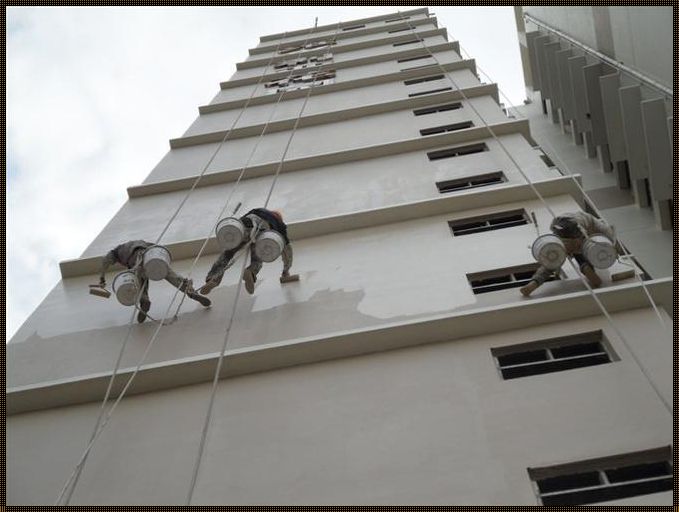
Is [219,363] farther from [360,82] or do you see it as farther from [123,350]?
[360,82]

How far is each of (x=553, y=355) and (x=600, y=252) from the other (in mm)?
1169

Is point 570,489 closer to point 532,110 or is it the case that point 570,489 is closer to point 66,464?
point 66,464

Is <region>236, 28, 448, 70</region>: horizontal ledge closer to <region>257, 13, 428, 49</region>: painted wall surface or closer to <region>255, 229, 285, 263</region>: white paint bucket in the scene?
<region>257, 13, 428, 49</region>: painted wall surface

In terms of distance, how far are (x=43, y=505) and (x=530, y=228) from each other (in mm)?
6573

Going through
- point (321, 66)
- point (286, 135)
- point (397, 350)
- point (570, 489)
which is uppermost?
point (321, 66)

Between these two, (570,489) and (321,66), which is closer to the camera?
(570,489)

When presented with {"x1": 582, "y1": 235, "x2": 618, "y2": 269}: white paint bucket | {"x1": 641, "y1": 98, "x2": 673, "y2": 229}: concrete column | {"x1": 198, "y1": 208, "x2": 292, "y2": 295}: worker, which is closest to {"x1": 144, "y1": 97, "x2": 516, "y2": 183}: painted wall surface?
{"x1": 641, "y1": 98, "x2": 673, "y2": 229}: concrete column

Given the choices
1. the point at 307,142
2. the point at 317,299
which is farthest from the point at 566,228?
the point at 307,142

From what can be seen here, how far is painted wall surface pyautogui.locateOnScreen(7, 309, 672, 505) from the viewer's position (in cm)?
580

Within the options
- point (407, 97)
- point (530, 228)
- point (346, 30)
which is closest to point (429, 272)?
point (530, 228)

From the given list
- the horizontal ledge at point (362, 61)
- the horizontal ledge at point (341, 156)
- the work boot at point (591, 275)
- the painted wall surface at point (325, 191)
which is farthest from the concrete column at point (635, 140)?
the horizontal ledge at point (362, 61)

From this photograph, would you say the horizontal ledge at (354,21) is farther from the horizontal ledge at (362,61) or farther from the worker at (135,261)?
the worker at (135,261)

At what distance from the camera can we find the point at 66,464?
6.91 metres

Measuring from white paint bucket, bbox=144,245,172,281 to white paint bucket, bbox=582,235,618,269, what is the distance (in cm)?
465
